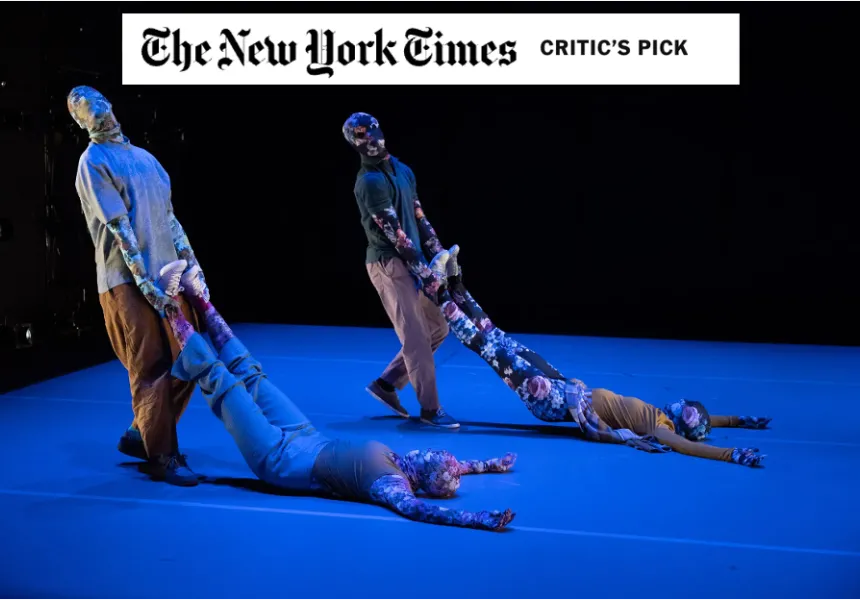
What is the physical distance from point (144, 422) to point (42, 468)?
22.1 inches

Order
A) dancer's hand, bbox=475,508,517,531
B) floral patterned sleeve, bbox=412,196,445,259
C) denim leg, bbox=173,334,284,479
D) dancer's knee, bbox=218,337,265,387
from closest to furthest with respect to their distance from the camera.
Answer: dancer's hand, bbox=475,508,517,531, denim leg, bbox=173,334,284,479, dancer's knee, bbox=218,337,265,387, floral patterned sleeve, bbox=412,196,445,259

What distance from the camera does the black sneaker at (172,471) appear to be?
3.95 metres

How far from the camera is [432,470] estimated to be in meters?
3.58

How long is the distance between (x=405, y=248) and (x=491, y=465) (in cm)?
125

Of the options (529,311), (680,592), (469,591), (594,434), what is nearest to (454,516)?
(469,591)

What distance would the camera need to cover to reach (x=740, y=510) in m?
3.65

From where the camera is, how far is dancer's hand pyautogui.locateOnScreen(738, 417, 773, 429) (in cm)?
487

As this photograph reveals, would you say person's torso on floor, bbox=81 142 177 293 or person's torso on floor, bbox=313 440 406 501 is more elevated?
person's torso on floor, bbox=81 142 177 293

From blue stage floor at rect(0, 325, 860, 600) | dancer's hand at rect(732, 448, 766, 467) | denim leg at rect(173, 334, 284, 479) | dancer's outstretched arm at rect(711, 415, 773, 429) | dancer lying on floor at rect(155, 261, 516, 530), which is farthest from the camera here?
dancer's outstretched arm at rect(711, 415, 773, 429)

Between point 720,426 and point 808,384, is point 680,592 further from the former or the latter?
point 808,384

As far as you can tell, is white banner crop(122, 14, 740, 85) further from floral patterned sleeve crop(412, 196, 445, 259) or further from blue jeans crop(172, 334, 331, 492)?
blue jeans crop(172, 334, 331, 492)

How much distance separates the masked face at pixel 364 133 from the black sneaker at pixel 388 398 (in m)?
1.16

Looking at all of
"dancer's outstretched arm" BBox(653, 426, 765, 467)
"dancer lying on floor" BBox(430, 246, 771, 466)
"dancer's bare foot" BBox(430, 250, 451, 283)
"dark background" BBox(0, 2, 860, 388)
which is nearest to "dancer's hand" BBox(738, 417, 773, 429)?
"dancer lying on floor" BBox(430, 246, 771, 466)

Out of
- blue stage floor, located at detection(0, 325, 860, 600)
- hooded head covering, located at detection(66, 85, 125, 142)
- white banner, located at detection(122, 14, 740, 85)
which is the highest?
white banner, located at detection(122, 14, 740, 85)
